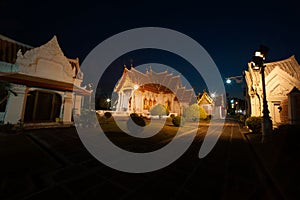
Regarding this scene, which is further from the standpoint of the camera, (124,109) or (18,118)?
(124,109)

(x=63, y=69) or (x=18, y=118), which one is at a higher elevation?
(x=63, y=69)

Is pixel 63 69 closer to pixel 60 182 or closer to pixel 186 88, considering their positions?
pixel 60 182

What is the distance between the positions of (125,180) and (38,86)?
A: 402 inches

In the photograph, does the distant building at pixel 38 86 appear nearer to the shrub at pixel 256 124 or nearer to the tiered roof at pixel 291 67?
the shrub at pixel 256 124

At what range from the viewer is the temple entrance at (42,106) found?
11.5 meters

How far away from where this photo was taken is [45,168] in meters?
3.89

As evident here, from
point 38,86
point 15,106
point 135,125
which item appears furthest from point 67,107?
point 135,125

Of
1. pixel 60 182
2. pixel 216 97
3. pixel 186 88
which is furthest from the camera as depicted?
pixel 216 97

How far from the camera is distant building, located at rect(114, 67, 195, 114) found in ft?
93.5

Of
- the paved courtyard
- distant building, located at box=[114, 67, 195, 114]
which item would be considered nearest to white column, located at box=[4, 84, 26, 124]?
the paved courtyard

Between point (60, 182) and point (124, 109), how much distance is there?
2498cm

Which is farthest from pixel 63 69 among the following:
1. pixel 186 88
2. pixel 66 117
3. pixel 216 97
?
pixel 216 97

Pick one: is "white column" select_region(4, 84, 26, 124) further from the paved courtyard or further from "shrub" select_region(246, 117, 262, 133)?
"shrub" select_region(246, 117, 262, 133)

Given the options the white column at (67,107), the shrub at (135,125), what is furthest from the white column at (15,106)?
the shrub at (135,125)
